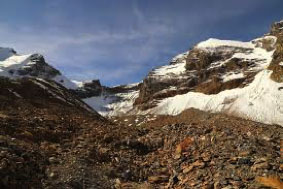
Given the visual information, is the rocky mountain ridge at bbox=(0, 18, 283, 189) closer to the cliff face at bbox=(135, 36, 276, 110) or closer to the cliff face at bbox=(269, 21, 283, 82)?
the cliff face at bbox=(269, 21, 283, 82)

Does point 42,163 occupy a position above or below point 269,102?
below

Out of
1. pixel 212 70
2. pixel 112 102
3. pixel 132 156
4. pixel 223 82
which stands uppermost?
pixel 212 70

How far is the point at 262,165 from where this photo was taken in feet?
47.7

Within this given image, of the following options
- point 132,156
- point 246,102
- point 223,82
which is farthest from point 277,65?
point 132,156

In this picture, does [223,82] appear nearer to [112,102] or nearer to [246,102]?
[246,102]

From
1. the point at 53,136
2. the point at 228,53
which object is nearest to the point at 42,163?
the point at 53,136

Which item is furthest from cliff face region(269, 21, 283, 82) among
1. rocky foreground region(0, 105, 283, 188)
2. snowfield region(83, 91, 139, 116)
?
rocky foreground region(0, 105, 283, 188)

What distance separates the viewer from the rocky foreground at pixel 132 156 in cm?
1448

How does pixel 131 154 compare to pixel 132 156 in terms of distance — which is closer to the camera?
pixel 132 156

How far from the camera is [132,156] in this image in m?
18.4

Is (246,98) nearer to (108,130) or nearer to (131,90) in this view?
(108,130)

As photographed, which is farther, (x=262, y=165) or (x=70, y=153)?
(x=70, y=153)

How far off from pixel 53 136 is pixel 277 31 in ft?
494

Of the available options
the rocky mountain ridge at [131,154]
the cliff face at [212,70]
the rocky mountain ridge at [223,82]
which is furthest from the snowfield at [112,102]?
the rocky mountain ridge at [131,154]
